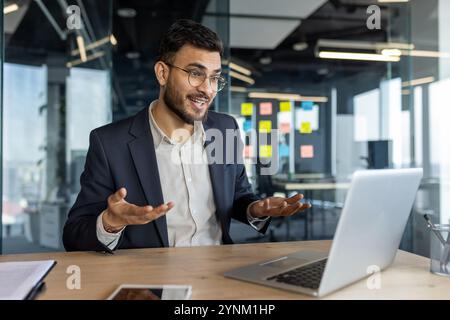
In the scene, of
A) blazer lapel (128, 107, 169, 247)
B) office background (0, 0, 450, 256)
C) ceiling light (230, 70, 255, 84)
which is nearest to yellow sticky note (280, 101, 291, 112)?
office background (0, 0, 450, 256)

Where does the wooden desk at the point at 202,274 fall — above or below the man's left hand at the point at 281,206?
below

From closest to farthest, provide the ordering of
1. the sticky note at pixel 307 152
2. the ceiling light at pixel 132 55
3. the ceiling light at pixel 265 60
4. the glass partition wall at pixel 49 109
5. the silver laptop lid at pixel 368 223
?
the silver laptop lid at pixel 368 223 → the glass partition wall at pixel 49 109 → the sticky note at pixel 307 152 → the ceiling light at pixel 265 60 → the ceiling light at pixel 132 55

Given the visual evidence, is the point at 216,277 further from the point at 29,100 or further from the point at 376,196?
the point at 29,100

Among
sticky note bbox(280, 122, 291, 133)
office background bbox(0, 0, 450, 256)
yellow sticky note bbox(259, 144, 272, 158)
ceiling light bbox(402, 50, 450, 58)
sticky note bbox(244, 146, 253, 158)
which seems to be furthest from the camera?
sticky note bbox(280, 122, 291, 133)

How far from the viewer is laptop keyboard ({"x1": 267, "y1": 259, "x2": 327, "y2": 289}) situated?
0.90 m

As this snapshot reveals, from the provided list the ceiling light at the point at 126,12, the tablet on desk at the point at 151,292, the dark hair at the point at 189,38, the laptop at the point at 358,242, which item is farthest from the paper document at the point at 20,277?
the ceiling light at the point at 126,12

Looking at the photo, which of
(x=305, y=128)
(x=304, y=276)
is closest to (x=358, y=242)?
(x=304, y=276)

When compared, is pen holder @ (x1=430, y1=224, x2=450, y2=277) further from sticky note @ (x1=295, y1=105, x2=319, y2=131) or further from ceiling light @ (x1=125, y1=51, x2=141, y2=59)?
ceiling light @ (x1=125, y1=51, x2=141, y2=59)

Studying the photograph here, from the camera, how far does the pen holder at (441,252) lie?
3.33 ft

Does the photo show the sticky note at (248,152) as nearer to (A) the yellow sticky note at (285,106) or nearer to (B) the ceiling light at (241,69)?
(A) the yellow sticky note at (285,106)

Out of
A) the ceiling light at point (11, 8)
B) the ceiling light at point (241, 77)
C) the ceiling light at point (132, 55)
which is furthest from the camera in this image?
the ceiling light at point (132, 55)

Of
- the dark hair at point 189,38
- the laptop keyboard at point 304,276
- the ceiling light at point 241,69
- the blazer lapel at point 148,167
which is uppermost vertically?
the ceiling light at point 241,69

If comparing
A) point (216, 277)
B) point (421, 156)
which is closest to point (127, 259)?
point (216, 277)

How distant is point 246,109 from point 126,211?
3586 millimetres
